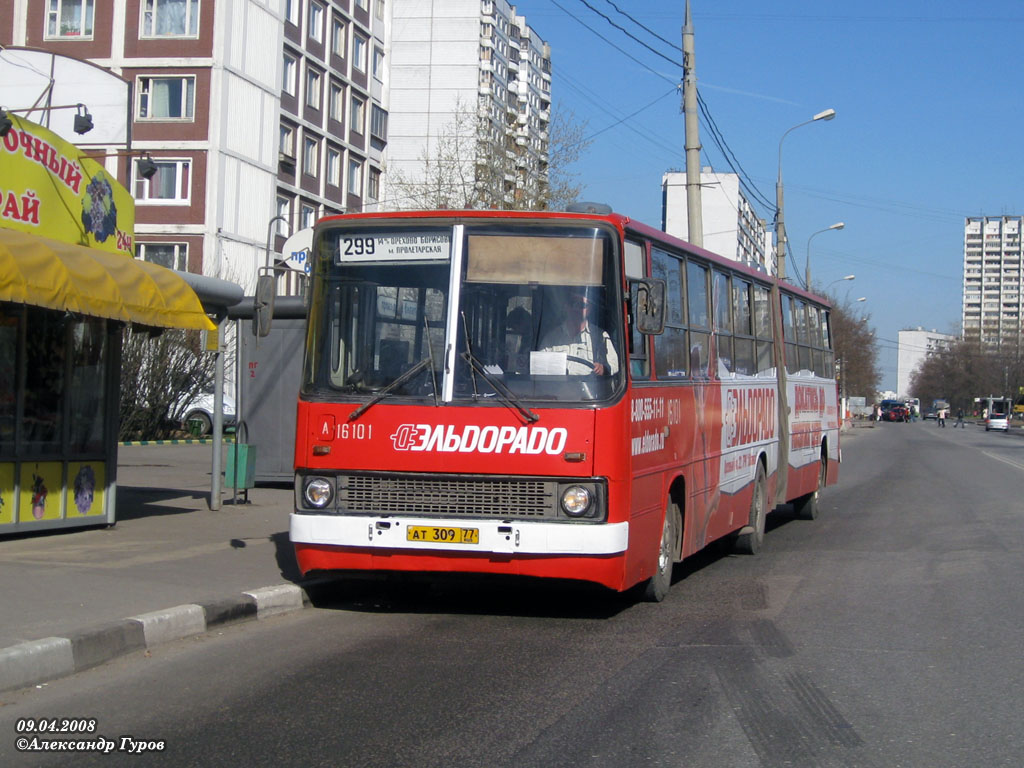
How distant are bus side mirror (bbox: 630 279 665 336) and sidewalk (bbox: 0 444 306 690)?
3.49 m

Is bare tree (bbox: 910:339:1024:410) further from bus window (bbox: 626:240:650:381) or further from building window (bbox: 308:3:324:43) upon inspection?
bus window (bbox: 626:240:650:381)

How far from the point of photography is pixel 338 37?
57.9m

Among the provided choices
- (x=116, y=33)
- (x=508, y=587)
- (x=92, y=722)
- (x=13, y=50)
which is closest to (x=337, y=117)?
(x=116, y=33)

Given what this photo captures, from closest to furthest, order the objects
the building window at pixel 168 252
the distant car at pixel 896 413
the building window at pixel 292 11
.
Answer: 1. the building window at pixel 168 252
2. the building window at pixel 292 11
3. the distant car at pixel 896 413

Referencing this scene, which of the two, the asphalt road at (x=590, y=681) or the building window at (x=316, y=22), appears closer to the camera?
the asphalt road at (x=590, y=681)

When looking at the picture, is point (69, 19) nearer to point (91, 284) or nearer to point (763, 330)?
point (91, 284)

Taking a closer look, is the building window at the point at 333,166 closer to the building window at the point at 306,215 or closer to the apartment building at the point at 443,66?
the building window at the point at 306,215

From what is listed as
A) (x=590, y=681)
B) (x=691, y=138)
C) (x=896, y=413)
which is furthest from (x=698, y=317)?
(x=896, y=413)

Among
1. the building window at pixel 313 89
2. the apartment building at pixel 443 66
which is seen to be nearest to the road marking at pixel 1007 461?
the building window at pixel 313 89

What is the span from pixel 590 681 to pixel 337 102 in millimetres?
54623

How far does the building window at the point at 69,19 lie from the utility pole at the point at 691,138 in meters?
33.3

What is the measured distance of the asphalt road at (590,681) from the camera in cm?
536

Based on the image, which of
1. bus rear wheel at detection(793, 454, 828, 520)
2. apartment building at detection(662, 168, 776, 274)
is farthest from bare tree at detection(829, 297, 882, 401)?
bus rear wheel at detection(793, 454, 828, 520)

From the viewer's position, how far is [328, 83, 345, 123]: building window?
57.2 m
